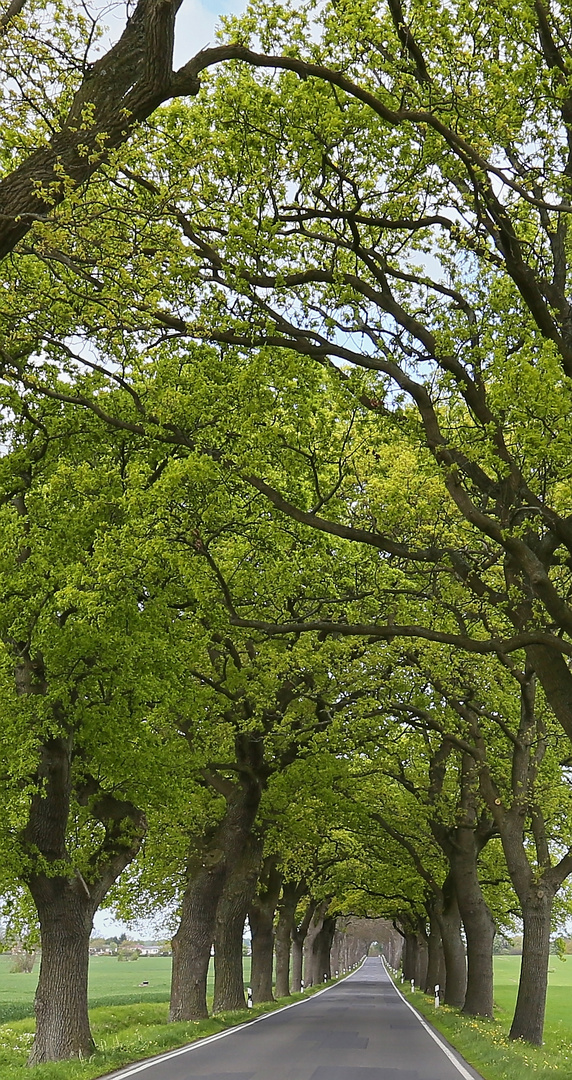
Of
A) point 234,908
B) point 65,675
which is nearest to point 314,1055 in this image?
point 234,908

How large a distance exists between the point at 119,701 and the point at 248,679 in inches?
224

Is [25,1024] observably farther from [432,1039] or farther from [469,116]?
[469,116]

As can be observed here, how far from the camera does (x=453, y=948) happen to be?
3114 centimetres

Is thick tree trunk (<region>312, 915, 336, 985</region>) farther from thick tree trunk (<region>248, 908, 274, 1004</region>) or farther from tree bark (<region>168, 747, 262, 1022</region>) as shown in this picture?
tree bark (<region>168, 747, 262, 1022</region>)

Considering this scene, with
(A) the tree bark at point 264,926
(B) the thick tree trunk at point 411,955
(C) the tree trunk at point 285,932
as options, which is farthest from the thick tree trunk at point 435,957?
(B) the thick tree trunk at point 411,955

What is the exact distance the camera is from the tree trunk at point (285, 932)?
141 feet

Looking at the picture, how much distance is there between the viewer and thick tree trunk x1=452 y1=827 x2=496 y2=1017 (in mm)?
26094

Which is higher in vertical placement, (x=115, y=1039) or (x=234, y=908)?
(x=234, y=908)

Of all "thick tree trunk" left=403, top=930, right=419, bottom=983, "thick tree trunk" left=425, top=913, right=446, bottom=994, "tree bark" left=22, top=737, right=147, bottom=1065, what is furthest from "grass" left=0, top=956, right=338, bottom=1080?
"thick tree trunk" left=403, top=930, right=419, bottom=983

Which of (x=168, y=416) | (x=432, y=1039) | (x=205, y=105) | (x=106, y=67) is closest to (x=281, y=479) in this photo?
(x=168, y=416)

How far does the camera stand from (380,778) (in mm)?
30234

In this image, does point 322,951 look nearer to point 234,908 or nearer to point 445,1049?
point 234,908

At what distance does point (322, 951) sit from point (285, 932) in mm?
25700

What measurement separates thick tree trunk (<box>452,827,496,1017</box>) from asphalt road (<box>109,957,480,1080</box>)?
1690mm
